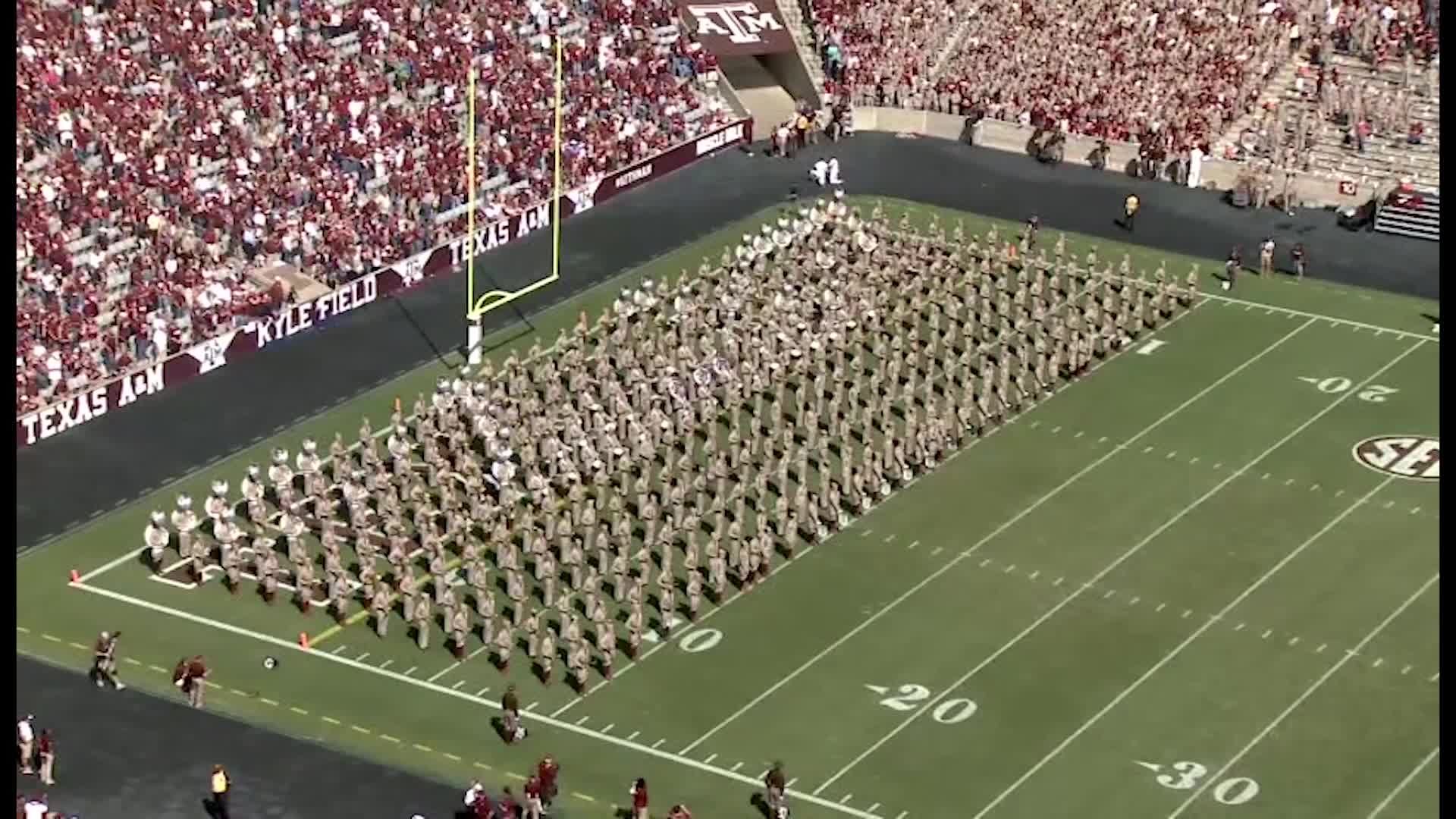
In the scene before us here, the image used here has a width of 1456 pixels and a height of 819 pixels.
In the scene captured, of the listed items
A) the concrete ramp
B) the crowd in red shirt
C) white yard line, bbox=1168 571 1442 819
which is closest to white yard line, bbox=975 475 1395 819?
white yard line, bbox=1168 571 1442 819

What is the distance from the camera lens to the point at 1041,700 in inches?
1508

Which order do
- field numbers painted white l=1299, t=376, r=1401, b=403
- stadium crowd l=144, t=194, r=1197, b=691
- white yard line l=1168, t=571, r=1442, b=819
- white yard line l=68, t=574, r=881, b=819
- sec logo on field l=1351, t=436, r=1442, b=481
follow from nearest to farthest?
white yard line l=68, t=574, r=881, b=819 < white yard line l=1168, t=571, r=1442, b=819 < stadium crowd l=144, t=194, r=1197, b=691 < sec logo on field l=1351, t=436, r=1442, b=481 < field numbers painted white l=1299, t=376, r=1401, b=403

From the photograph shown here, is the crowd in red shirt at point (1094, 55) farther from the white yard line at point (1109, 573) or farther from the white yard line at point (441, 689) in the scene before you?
the white yard line at point (441, 689)

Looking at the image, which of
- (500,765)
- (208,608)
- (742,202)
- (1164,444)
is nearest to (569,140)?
(742,202)

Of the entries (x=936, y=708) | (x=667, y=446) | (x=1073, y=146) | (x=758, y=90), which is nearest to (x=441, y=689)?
(x=936, y=708)

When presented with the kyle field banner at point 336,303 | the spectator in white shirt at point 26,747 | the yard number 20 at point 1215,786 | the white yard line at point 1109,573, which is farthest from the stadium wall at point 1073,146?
the spectator in white shirt at point 26,747

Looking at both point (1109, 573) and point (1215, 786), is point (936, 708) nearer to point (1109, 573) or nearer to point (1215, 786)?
point (1215, 786)

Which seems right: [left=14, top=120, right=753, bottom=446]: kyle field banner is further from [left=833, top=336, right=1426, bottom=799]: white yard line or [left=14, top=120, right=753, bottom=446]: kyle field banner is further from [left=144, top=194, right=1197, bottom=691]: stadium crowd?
[left=833, top=336, right=1426, bottom=799]: white yard line

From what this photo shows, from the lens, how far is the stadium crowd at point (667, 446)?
4088 centimetres

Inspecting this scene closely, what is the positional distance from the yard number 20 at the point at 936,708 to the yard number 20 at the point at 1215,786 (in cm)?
285

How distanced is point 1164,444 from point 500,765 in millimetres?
15703

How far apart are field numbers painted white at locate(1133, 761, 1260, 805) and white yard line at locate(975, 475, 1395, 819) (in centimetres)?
112

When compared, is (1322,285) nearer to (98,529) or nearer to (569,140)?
(569,140)

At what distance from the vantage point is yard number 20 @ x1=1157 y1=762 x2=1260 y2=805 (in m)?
35.8
